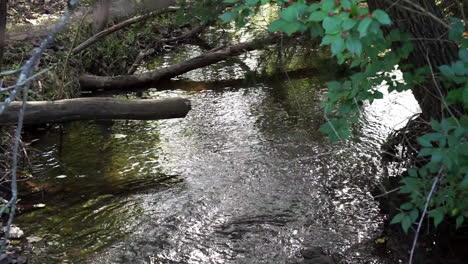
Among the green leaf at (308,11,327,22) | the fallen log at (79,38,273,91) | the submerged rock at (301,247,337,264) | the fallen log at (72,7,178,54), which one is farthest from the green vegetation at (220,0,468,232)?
the fallen log at (79,38,273,91)

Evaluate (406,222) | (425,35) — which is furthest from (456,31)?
(406,222)

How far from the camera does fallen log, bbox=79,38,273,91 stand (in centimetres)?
794

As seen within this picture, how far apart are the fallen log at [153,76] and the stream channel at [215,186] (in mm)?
926

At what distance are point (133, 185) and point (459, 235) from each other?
289 cm

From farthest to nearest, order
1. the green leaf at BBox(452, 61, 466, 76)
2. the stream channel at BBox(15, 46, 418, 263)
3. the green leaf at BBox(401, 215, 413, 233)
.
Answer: the stream channel at BBox(15, 46, 418, 263) → the green leaf at BBox(401, 215, 413, 233) → the green leaf at BBox(452, 61, 466, 76)

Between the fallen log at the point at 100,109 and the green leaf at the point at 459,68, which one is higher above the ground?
the green leaf at the point at 459,68


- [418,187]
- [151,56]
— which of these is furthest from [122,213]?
[151,56]

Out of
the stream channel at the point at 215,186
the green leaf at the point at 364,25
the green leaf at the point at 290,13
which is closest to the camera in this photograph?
the green leaf at the point at 364,25

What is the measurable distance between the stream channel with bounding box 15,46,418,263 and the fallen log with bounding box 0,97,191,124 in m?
0.58

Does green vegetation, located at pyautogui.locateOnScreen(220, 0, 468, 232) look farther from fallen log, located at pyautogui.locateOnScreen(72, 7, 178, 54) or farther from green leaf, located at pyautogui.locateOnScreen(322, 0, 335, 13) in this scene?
fallen log, located at pyautogui.locateOnScreen(72, 7, 178, 54)

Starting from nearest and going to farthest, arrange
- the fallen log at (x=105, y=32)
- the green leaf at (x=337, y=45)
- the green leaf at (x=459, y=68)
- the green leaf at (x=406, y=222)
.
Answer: the green leaf at (x=337, y=45)
the green leaf at (x=459, y=68)
the green leaf at (x=406, y=222)
the fallen log at (x=105, y=32)

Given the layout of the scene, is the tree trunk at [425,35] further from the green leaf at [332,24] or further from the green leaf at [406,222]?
the green leaf at [332,24]

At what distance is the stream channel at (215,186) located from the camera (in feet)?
14.1

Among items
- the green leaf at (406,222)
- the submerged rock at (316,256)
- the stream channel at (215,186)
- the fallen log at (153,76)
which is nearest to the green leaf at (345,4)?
the green leaf at (406,222)
